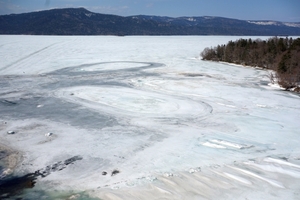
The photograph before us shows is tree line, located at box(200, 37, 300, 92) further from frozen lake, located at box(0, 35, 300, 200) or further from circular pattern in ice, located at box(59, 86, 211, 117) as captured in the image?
circular pattern in ice, located at box(59, 86, 211, 117)

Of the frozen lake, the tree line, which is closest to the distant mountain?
the tree line

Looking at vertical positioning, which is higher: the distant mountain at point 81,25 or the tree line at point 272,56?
the distant mountain at point 81,25

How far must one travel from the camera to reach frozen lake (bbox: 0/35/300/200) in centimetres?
546

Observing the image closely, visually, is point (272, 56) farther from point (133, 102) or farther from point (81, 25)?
point (81, 25)

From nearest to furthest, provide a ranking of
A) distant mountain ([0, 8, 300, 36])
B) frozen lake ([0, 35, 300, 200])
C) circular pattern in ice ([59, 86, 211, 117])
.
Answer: frozen lake ([0, 35, 300, 200])
circular pattern in ice ([59, 86, 211, 117])
distant mountain ([0, 8, 300, 36])

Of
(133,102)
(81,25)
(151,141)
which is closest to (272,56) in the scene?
(133,102)

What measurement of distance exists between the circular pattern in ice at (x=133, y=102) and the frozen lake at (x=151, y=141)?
0.04 metres

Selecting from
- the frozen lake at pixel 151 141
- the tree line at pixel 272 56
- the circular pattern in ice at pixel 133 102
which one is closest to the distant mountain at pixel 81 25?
the tree line at pixel 272 56

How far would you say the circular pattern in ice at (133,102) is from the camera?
10633mm

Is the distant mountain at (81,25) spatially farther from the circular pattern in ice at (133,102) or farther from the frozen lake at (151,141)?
the frozen lake at (151,141)

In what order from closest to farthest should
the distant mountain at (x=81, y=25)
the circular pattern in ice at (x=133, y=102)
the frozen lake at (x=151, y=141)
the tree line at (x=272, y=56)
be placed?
the frozen lake at (x=151, y=141)
the circular pattern in ice at (x=133, y=102)
the tree line at (x=272, y=56)
the distant mountain at (x=81, y=25)

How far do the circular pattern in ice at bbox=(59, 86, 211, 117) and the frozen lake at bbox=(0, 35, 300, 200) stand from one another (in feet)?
0.13

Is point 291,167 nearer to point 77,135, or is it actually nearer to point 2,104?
point 77,135

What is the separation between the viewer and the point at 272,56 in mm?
25562
